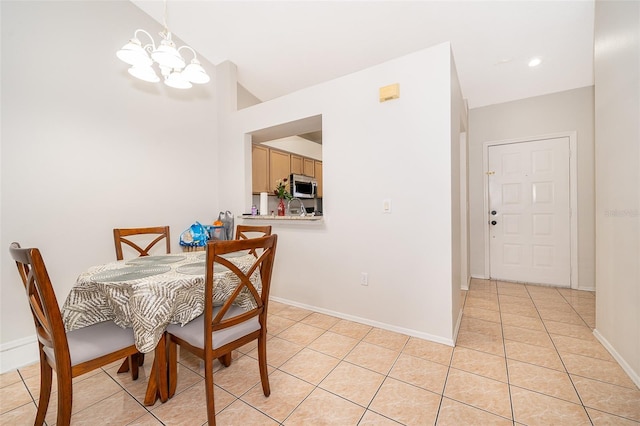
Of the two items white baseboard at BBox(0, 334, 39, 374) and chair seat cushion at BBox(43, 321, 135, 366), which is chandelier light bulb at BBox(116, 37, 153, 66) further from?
white baseboard at BBox(0, 334, 39, 374)

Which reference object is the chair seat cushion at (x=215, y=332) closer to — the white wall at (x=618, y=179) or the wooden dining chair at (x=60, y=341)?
the wooden dining chair at (x=60, y=341)

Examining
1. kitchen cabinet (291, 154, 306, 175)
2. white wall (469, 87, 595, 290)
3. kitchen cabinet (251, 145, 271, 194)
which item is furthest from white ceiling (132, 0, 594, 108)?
kitchen cabinet (291, 154, 306, 175)

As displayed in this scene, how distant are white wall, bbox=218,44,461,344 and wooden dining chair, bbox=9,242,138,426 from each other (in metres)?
1.73

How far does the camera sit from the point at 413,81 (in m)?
2.15

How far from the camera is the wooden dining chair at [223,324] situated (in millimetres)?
1226

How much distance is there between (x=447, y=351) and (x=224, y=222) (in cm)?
274

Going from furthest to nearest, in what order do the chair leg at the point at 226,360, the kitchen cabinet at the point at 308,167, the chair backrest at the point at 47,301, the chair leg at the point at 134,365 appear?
the kitchen cabinet at the point at 308,167 → the chair leg at the point at 226,360 → the chair leg at the point at 134,365 → the chair backrest at the point at 47,301

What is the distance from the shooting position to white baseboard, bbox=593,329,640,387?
1.57 metres

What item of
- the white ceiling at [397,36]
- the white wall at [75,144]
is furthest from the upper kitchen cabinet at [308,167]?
the white wall at [75,144]

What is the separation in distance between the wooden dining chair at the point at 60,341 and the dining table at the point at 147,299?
3.5 inches

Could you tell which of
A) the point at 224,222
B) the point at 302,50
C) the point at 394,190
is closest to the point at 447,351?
the point at 394,190

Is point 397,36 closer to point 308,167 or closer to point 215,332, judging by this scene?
point 308,167

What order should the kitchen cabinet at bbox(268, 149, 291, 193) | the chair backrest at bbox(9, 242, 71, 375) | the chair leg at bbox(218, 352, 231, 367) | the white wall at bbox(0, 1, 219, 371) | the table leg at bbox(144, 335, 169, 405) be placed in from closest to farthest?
1. the chair backrest at bbox(9, 242, 71, 375)
2. the table leg at bbox(144, 335, 169, 405)
3. the chair leg at bbox(218, 352, 231, 367)
4. the white wall at bbox(0, 1, 219, 371)
5. the kitchen cabinet at bbox(268, 149, 291, 193)

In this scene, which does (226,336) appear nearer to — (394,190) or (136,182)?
(394,190)
